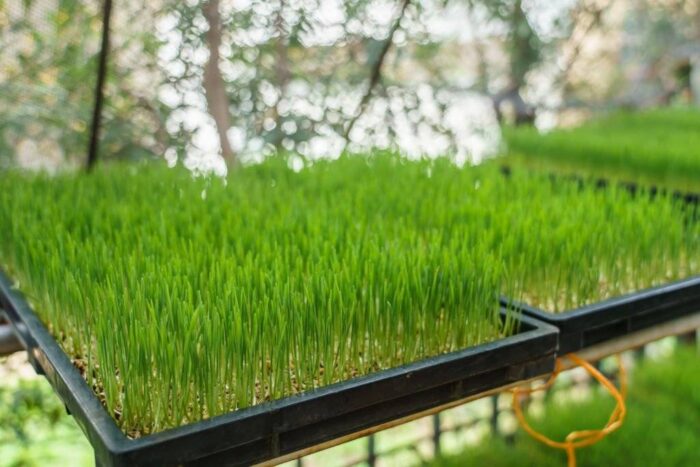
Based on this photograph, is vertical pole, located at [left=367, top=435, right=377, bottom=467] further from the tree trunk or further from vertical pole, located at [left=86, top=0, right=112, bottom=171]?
vertical pole, located at [left=86, top=0, right=112, bottom=171]

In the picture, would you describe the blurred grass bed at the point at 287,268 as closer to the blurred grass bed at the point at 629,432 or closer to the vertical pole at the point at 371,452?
the blurred grass bed at the point at 629,432

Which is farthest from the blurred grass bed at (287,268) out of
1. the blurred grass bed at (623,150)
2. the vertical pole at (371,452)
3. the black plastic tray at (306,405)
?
the vertical pole at (371,452)

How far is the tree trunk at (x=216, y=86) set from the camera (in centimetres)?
145

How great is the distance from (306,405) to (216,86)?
1.19 metres

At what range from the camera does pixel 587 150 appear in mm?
1490

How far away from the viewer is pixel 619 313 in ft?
2.44

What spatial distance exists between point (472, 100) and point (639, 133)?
71cm

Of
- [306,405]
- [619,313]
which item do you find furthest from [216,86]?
[306,405]

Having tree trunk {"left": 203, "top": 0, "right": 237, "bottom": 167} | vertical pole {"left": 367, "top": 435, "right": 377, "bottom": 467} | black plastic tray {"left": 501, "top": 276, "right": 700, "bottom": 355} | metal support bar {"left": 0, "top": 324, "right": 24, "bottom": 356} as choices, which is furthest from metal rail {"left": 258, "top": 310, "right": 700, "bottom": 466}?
tree trunk {"left": 203, "top": 0, "right": 237, "bottom": 167}

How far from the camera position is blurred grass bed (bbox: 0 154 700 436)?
57 cm

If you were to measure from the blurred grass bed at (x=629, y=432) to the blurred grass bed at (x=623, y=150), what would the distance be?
0.38 metres

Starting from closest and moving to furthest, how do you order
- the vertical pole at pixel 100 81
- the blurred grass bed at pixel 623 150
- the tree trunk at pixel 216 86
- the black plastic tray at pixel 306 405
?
the black plastic tray at pixel 306 405, the vertical pole at pixel 100 81, the blurred grass bed at pixel 623 150, the tree trunk at pixel 216 86

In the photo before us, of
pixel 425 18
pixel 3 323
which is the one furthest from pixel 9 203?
pixel 425 18

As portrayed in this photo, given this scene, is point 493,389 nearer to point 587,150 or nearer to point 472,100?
point 587,150
